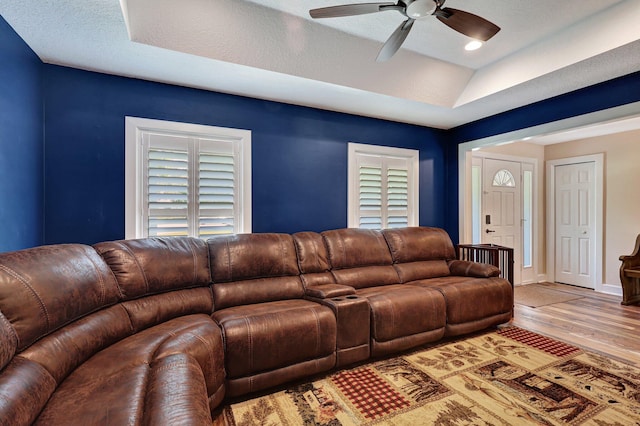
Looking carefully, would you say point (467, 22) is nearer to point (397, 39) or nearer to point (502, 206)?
point (397, 39)

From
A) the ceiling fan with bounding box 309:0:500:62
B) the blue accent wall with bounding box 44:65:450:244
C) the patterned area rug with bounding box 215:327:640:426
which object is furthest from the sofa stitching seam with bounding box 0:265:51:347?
the ceiling fan with bounding box 309:0:500:62

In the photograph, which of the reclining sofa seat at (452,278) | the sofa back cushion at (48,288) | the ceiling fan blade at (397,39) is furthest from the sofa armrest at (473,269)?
the sofa back cushion at (48,288)

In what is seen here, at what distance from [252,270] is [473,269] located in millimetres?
2551

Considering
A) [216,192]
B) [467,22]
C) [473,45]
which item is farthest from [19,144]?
[473,45]

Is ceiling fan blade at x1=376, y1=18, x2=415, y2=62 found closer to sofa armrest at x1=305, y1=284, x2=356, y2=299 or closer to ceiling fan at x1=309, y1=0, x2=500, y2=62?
ceiling fan at x1=309, y1=0, x2=500, y2=62

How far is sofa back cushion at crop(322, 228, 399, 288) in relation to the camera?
3236 millimetres

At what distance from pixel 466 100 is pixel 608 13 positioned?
4.29 ft

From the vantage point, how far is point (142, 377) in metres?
1.44

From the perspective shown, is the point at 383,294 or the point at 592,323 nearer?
the point at 383,294

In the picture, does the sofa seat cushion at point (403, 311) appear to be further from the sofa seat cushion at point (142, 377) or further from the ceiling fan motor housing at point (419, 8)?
the ceiling fan motor housing at point (419, 8)

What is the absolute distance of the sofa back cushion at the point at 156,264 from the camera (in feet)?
7.09

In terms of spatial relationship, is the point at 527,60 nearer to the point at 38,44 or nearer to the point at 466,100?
the point at 466,100

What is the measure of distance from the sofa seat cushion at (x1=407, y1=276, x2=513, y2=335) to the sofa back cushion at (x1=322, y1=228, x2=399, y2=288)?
36 cm

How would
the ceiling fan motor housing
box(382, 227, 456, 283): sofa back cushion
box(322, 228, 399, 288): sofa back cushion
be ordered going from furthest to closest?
box(382, 227, 456, 283): sofa back cushion → box(322, 228, 399, 288): sofa back cushion → the ceiling fan motor housing
